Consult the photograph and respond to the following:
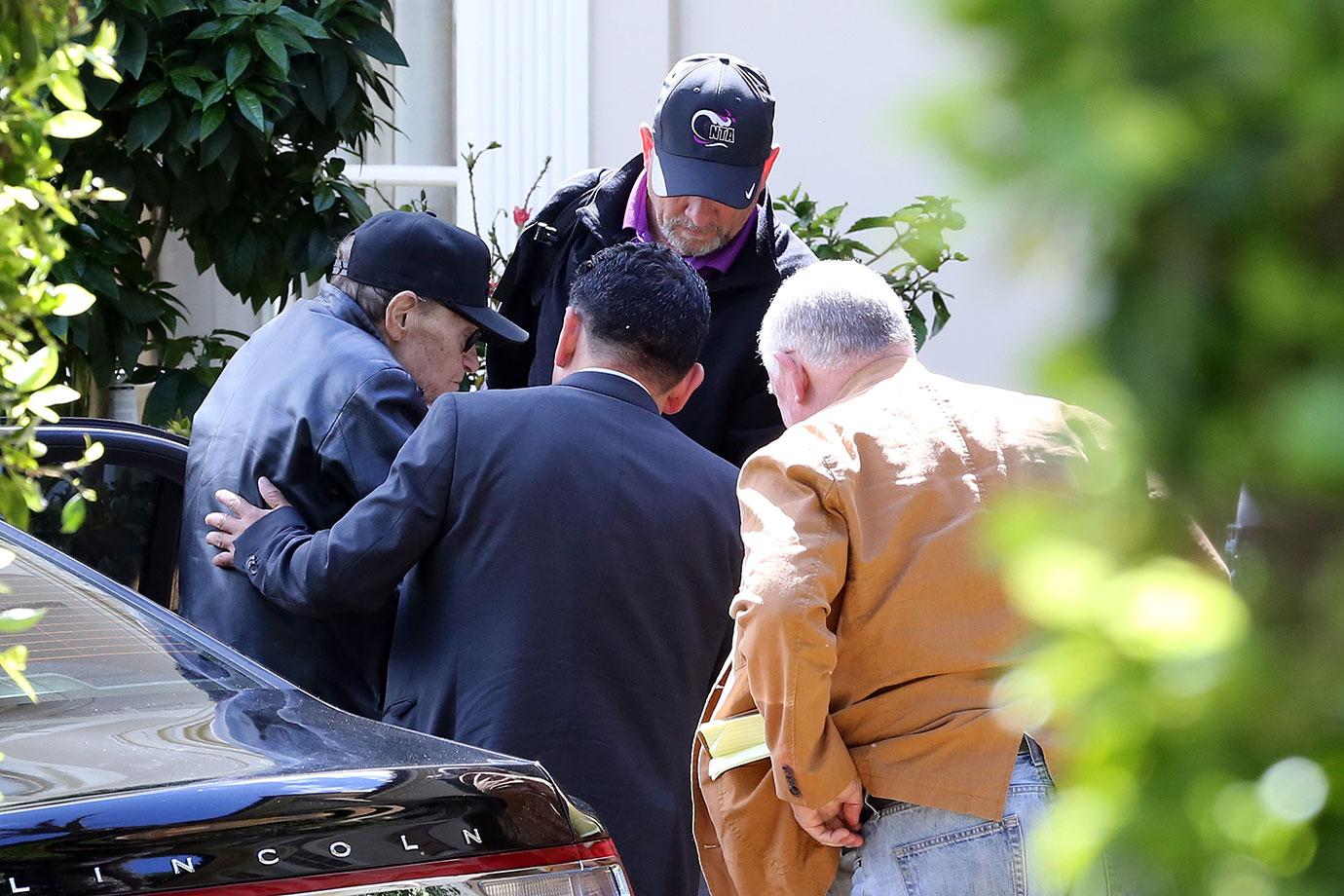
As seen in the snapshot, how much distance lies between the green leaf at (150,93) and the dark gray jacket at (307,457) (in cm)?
191

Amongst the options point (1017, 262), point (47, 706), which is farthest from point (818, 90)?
point (1017, 262)

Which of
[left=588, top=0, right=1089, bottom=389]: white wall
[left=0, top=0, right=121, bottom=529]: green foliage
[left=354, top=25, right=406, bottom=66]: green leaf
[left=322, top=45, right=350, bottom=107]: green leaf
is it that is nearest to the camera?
[left=0, top=0, right=121, bottom=529]: green foliage

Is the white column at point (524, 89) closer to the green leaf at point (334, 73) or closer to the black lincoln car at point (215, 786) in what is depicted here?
the green leaf at point (334, 73)

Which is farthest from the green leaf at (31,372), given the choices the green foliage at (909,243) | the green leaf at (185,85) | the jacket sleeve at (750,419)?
the green foliage at (909,243)

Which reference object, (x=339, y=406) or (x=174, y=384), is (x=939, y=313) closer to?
(x=174, y=384)

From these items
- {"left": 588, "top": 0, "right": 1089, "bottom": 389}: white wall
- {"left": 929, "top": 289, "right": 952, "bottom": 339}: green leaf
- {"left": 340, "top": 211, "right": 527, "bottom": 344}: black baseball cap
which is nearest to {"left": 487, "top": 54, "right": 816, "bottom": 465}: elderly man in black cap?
{"left": 340, "top": 211, "right": 527, "bottom": 344}: black baseball cap

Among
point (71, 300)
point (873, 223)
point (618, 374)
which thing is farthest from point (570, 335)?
point (873, 223)

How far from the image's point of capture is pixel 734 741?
286cm

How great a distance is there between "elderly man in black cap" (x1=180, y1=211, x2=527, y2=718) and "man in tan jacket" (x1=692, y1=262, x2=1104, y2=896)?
1038 mm

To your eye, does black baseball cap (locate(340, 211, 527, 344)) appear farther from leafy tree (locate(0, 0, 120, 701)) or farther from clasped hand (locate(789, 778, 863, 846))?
leafy tree (locate(0, 0, 120, 701))

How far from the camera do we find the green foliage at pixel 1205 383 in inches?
23.6

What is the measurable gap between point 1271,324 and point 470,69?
689 centimetres

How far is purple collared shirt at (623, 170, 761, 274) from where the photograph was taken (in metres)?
4.23

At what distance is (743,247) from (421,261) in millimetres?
930
